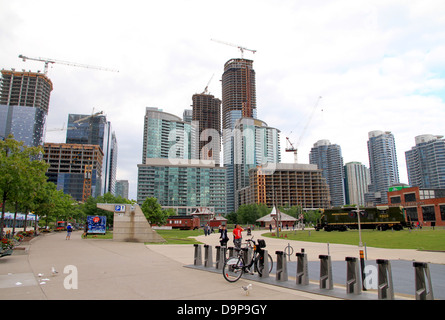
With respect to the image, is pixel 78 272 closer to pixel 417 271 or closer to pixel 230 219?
pixel 417 271

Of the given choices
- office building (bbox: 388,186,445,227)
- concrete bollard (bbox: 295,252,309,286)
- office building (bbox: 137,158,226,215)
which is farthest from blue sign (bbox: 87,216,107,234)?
office building (bbox: 137,158,226,215)

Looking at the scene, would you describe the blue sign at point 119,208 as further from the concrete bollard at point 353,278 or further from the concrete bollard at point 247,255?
the concrete bollard at point 353,278

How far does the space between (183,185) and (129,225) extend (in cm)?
15003

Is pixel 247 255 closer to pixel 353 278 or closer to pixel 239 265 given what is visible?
pixel 239 265

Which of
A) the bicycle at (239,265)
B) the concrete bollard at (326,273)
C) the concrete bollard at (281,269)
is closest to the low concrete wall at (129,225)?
the bicycle at (239,265)

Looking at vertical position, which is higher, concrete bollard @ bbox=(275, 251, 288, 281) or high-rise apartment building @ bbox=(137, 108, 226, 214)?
high-rise apartment building @ bbox=(137, 108, 226, 214)

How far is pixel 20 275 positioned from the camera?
10992mm

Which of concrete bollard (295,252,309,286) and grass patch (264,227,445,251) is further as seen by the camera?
grass patch (264,227,445,251)

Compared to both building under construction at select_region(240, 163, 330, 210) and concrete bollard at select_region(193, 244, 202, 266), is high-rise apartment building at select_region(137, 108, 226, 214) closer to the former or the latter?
building under construction at select_region(240, 163, 330, 210)

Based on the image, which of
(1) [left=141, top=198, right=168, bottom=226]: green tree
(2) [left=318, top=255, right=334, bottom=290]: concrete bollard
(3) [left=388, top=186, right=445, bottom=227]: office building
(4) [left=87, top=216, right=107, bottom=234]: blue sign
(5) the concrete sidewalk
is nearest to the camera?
(5) the concrete sidewalk

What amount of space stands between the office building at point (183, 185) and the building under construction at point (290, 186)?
22903 millimetres

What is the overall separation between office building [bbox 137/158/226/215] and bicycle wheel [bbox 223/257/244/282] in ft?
552

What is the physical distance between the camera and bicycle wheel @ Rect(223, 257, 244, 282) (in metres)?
9.94

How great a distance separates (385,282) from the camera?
7527 mm
